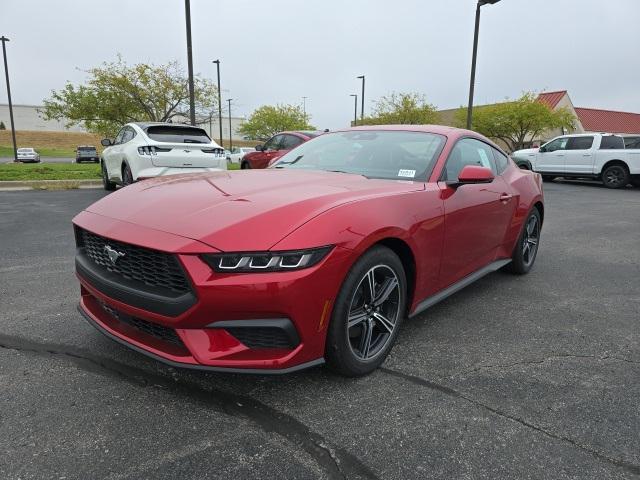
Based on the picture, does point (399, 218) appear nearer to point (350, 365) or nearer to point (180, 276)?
point (350, 365)

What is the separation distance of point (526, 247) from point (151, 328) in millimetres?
3843

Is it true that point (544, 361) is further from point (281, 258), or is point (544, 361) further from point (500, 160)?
point (500, 160)

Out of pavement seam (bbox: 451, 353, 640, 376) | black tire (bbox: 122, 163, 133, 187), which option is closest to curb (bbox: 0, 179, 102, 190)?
black tire (bbox: 122, 163, 133, 187)

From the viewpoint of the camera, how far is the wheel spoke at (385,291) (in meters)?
2.59

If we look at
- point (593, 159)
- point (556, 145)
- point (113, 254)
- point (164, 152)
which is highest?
point (556, 145)

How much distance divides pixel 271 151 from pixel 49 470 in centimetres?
1081

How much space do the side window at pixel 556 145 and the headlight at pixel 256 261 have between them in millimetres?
16856

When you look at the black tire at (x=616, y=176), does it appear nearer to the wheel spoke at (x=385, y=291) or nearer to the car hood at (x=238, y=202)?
the car hood at (x=238, y=202)

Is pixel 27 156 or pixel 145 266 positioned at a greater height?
pixel 145 266

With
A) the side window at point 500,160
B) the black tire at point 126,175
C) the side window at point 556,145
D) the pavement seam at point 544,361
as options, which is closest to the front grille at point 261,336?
the pavement seam at point 544,361

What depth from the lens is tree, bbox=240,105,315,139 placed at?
50906 millimetres

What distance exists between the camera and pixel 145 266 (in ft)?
7.11

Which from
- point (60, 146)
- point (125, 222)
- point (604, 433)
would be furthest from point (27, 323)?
point (60, 146)

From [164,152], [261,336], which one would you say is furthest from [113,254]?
[164,152]
